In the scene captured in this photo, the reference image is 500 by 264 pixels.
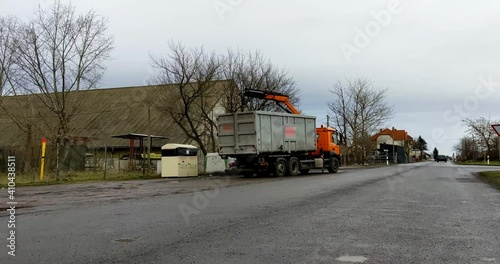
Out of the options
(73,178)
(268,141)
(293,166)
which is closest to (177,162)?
(73,178)

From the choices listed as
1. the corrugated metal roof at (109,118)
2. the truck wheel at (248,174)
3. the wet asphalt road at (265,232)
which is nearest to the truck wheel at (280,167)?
the truck wheel at (248,174)

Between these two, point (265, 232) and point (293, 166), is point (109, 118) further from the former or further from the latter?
point (265, 232)

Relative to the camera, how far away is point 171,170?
83.0 feet

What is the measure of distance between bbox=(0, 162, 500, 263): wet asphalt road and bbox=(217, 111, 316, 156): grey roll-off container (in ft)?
36.9

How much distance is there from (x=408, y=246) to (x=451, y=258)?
0.70 m

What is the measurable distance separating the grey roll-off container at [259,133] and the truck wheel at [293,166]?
1.67 feet

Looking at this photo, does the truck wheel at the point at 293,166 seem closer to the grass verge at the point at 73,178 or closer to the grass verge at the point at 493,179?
the grass verge at the point at 73,178

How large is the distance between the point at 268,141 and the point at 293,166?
2.75m

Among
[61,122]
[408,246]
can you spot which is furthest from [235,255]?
[61,122]

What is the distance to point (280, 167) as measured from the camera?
23.9m

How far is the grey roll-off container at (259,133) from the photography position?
73.6ft

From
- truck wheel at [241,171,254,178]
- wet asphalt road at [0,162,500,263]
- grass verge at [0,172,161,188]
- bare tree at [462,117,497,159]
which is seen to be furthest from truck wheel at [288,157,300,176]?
bare tree at [462,117,497,159]

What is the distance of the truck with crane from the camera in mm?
22562

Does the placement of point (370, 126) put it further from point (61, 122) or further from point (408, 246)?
point (408, 246)
